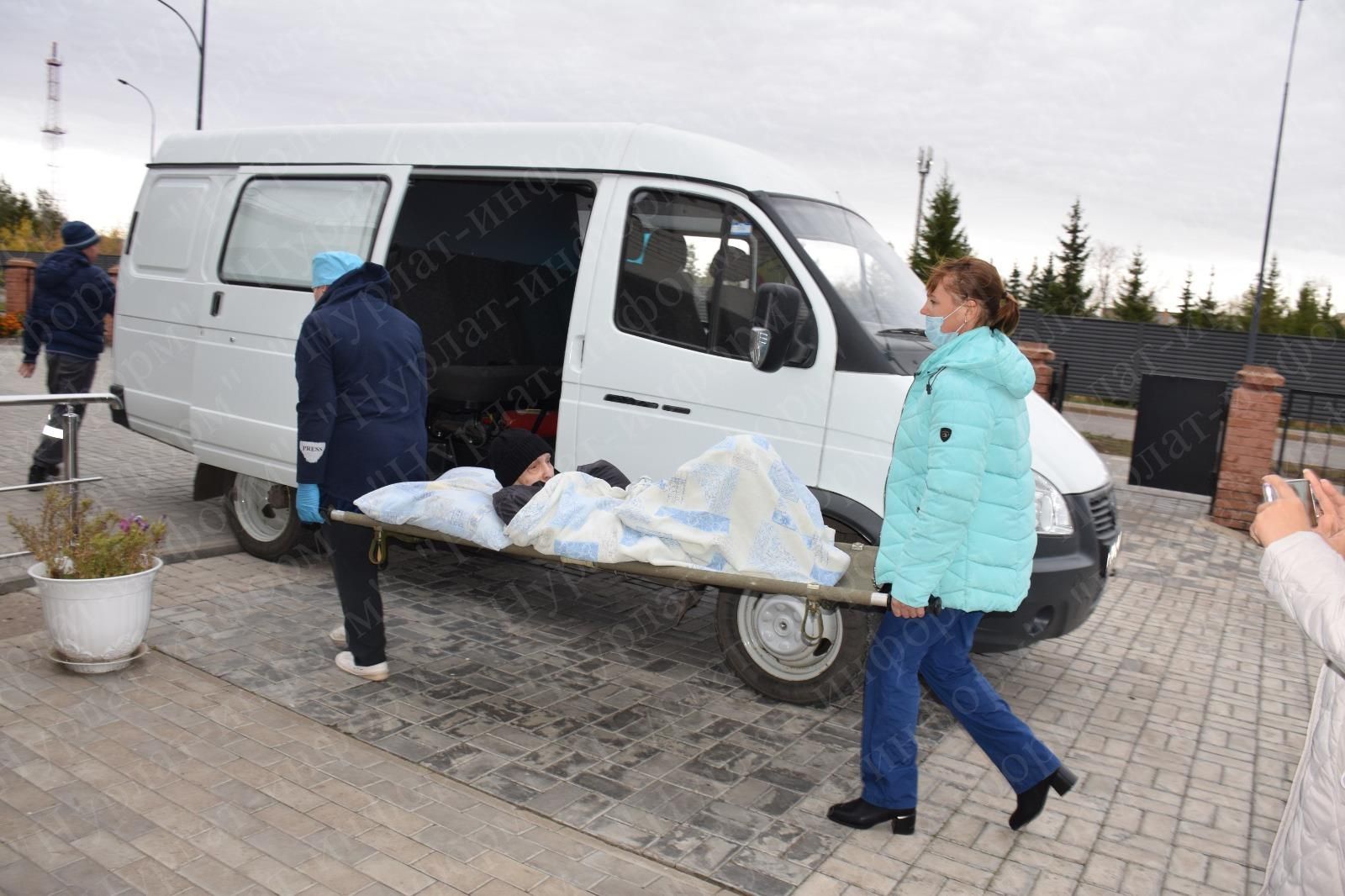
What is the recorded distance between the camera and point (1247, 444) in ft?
37.3

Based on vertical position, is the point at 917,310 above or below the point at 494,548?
above

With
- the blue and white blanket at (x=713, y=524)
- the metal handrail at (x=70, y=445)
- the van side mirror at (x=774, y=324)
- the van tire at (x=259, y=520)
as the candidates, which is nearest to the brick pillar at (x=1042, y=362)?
the van side mirror at (x=774, y=324)

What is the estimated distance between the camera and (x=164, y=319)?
7527 millimetres

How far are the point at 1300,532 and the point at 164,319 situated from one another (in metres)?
7.32

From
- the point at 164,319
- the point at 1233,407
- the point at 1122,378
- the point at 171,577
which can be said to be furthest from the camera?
the point at 1122,378

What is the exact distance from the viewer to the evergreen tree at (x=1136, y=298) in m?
49.6

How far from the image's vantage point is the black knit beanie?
18.6 feet

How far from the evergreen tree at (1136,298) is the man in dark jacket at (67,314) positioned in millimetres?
45073

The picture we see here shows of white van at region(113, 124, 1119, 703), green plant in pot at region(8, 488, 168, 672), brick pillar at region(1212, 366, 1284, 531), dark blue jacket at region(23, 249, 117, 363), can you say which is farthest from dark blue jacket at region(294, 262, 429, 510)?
brick pillar at region(1212, 366, 1284, 531)

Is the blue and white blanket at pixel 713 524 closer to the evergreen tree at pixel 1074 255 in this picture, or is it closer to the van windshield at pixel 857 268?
the van windshield at pixel 857 268

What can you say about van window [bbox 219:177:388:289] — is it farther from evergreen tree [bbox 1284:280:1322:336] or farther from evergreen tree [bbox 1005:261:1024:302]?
evergreen tree [bbox 1005:261:1024:302]

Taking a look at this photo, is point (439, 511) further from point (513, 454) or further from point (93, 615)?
point (93, 615)

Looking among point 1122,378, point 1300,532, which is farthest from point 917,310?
point 1122,378

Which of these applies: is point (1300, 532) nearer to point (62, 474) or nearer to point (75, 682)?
point (75, 682)
